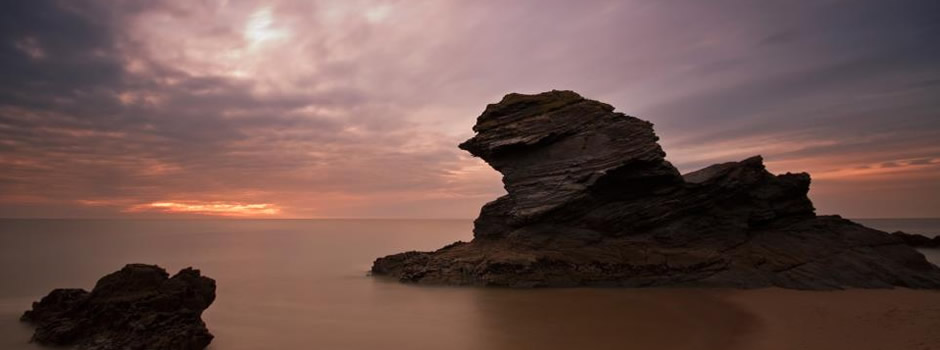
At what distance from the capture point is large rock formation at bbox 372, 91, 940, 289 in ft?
86.3

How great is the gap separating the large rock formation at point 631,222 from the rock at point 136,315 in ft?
49.3

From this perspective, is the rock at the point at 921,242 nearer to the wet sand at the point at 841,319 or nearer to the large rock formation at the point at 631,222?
the large rock formation at the point at 631,222

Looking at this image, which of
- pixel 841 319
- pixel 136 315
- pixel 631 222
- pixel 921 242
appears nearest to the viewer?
pixel 136 315

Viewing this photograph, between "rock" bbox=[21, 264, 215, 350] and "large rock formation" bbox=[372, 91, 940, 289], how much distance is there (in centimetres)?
1501

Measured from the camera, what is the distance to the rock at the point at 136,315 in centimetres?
1384

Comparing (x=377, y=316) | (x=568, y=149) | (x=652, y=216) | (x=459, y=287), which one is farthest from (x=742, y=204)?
(x=377, y=316)

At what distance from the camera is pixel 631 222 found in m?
28.8

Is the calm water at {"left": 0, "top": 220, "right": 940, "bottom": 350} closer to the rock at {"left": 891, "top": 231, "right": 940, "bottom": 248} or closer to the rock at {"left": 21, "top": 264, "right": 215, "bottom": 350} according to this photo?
the rock at {"left": 21, "top": 264, "right": 215, "bottom": 350}

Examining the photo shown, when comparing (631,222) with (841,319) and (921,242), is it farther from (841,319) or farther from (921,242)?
(921,242)

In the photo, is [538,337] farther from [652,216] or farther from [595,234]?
[652,216]

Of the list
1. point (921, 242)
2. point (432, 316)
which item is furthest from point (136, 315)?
point (921, 242)

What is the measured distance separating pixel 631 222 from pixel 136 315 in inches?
964

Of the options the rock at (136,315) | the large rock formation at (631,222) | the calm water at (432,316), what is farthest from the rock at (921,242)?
the rock at (136,315)

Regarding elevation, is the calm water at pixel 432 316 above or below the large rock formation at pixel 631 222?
below
